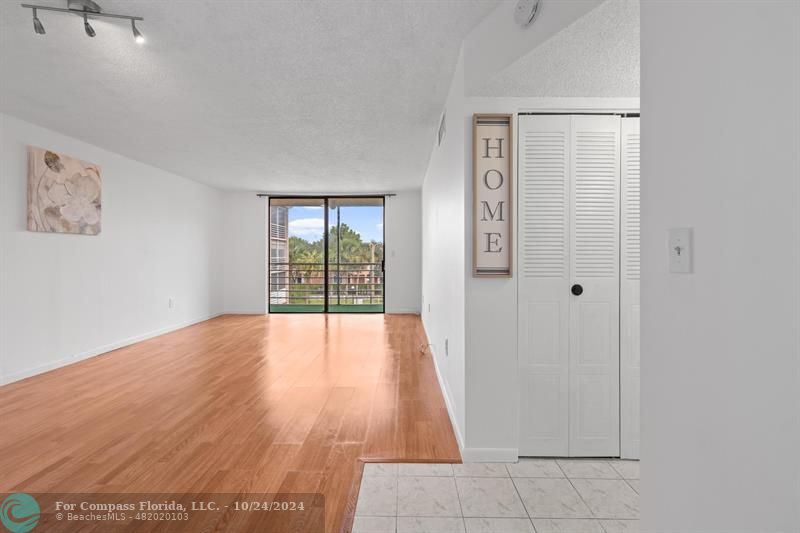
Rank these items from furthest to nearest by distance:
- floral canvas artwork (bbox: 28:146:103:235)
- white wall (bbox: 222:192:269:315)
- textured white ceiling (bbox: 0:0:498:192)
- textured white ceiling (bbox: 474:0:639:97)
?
white wall (bbox: 222:192:269:315), floral canvas artwork (bbox: 28:146:103:235), textured white ceiling (bbox: 0:0:498:192), textured white ceiling (bbox: 474:0:639:97)

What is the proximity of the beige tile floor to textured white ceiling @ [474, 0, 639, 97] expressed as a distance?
2199 millimetres

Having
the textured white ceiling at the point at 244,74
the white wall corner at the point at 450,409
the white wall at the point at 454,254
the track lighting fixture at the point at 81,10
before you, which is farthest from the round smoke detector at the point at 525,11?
the white wall corner at the point at 450,409

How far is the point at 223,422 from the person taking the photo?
277cm

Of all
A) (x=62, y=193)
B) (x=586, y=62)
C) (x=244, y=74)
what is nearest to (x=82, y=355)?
(x=62, y=193)

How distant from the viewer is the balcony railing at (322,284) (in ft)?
28.3

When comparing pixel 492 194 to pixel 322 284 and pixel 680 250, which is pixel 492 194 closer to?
pixel 680 250

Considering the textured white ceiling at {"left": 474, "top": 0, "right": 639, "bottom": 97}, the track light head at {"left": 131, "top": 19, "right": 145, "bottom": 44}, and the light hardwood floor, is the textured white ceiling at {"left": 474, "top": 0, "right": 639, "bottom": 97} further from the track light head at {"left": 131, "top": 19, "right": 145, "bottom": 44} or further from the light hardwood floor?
the light hardwood floor

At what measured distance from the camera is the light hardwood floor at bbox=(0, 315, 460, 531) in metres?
2.09

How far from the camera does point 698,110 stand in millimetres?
927

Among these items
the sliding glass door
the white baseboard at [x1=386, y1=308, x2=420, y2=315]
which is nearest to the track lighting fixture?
the sliding glass door

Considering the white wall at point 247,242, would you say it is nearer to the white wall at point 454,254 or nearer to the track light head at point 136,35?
the white wall at point 454,254

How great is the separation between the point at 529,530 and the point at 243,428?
6.33ft

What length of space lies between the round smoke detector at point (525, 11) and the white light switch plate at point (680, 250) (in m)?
1.31

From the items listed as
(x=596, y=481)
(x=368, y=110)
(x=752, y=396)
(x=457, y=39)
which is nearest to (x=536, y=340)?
(x=596, y=481)
